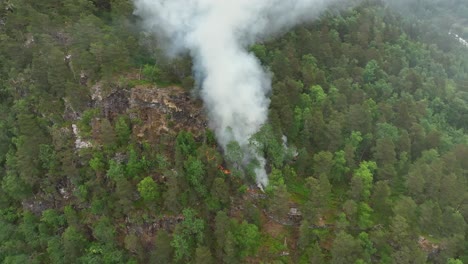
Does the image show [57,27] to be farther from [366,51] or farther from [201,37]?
[366,51]

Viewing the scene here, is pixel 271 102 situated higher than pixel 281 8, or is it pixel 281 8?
pixel 281 8

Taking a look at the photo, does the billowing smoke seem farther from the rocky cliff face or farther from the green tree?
the green tree

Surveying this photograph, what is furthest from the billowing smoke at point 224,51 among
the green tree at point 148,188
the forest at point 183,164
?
the green tree at point 148,188

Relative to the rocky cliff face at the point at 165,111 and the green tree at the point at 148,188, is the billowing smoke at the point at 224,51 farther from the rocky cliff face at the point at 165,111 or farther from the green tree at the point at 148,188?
the green tree at the point at 148,188

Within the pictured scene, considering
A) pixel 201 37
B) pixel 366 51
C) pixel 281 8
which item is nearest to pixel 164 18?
pixel 201 37

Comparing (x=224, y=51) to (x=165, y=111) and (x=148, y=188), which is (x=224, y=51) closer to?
(x=165, y=111)
